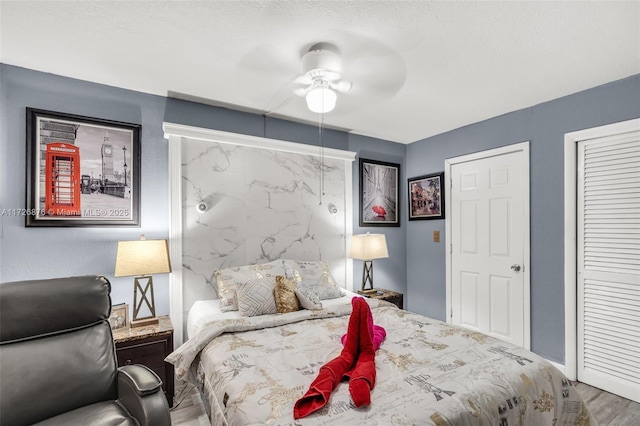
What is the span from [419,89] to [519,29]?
91cm

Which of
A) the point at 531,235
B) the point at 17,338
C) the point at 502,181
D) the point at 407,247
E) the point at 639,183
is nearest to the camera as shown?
the point at 17,338

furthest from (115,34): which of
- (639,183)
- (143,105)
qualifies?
(639,183)

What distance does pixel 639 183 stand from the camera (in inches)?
98.4

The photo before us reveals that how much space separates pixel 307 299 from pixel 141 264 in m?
1.31

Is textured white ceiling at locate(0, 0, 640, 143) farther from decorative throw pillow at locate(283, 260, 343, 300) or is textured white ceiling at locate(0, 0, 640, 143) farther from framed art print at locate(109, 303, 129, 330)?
framed art print at locate(109, 303, 129, 330)

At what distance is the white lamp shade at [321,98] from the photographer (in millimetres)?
2301

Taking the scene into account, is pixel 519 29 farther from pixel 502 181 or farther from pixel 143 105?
pixel 143 105

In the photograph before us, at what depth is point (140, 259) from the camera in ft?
7.90

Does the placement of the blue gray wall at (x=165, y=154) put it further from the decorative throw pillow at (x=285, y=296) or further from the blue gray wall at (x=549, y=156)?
the decorative throw pillow at (x=285, y=296)

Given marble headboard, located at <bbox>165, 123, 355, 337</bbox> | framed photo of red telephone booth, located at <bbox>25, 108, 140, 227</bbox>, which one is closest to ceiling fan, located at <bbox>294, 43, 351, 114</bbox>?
marble headboard, located at <bbox>165, 123, 355, 337</bbox>

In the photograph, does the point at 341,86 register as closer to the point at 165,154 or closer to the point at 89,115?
the point at 165,154

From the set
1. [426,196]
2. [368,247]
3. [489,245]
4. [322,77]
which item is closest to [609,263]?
[489,245]

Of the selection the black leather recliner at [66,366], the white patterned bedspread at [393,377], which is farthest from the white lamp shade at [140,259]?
the white patterned bedspread at [393,377]

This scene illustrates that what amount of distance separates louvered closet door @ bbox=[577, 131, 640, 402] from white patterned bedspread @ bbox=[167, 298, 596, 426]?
50.7 inches
